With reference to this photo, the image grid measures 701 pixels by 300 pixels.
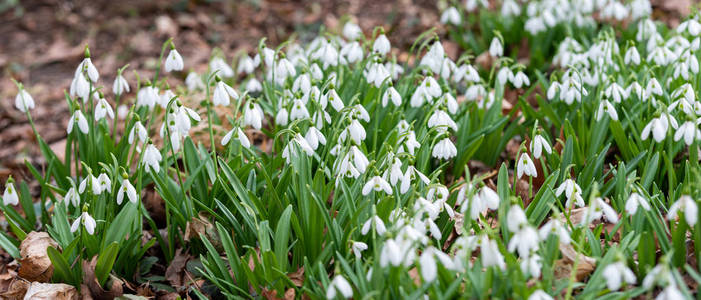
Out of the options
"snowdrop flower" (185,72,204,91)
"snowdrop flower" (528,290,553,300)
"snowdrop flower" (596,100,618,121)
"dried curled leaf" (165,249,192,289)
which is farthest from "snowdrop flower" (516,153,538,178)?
"snowdrop flower" (185,72,204,91)

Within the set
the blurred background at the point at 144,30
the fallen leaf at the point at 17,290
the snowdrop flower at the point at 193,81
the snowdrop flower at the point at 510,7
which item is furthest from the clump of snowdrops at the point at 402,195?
the blurred background at the point at 144,30

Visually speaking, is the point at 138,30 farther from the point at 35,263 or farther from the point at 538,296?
the point at 538,296

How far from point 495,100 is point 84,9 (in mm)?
3998

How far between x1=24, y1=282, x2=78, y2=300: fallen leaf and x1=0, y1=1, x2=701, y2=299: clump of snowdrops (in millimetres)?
33

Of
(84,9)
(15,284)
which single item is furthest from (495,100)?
(84,9)

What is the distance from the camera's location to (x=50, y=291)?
7.40 feet

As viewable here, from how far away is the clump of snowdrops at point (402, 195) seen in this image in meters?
1.78

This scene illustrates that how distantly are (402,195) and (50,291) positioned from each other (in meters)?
1.23

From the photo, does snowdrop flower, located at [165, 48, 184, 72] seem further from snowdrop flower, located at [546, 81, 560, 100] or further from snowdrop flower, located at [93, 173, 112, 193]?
snowdrop flower, located at [546, 81, 560, 100]

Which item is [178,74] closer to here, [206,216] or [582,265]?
[206,216]

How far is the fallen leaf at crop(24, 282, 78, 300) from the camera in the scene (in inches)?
88.0

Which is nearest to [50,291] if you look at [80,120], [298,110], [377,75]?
[80,120]

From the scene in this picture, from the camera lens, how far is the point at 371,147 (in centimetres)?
281

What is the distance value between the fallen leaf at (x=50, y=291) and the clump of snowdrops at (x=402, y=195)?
0.11 ft
